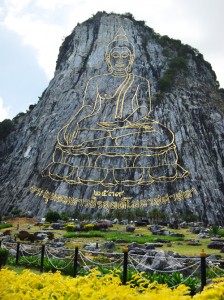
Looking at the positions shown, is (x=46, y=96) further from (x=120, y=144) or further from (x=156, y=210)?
(x=156, y=210)

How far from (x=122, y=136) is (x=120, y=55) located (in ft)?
47.2

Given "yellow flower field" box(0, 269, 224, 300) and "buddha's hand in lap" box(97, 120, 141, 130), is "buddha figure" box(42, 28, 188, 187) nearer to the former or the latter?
"buddha's hand in lap" box(97, 120, 141, 130)

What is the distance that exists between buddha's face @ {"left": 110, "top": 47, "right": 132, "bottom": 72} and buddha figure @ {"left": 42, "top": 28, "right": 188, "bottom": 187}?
57cm

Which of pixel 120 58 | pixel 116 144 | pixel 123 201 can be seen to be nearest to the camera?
pixel 123 201

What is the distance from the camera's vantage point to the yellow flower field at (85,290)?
3.32 metres

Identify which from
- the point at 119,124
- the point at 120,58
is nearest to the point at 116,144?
the point at 119,124

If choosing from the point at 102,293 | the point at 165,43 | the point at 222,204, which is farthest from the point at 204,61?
the point at 102,293

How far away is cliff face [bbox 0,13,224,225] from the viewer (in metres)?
33.9

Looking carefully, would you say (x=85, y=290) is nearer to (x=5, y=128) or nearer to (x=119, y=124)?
(x=119, y=124)

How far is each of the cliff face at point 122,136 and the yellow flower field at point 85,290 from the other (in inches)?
1092

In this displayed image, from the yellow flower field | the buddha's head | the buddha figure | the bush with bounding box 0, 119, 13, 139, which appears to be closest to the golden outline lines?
the buddha figure

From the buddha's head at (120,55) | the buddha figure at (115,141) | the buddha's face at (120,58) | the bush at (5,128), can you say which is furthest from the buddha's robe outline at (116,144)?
the bush at (5,128)

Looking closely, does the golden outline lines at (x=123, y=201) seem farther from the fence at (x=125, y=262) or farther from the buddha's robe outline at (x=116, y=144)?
the fence at (x=125, y=262)

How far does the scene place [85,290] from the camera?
153 inches
